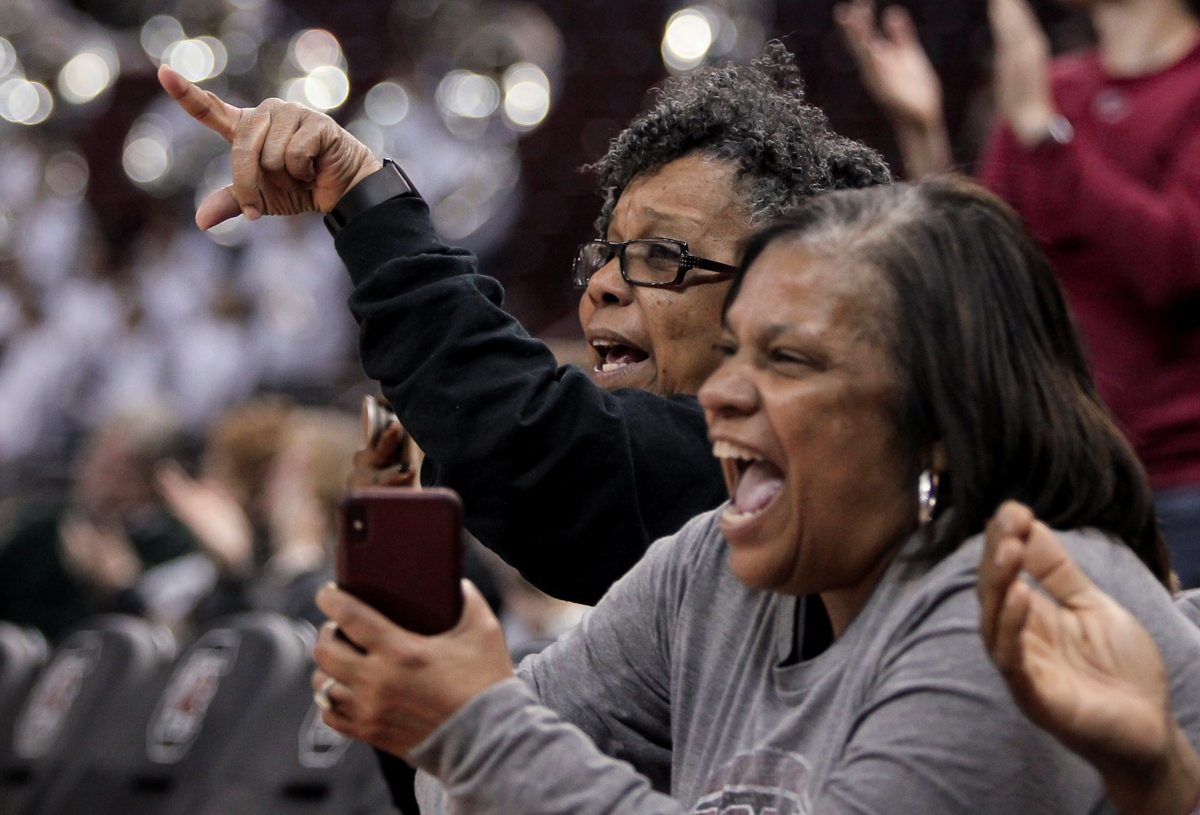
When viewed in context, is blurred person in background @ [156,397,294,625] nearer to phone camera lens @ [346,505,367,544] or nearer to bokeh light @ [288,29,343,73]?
phone camera lens @ [346,505,367,544]

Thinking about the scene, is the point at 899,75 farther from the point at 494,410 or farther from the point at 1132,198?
the point at 494,410

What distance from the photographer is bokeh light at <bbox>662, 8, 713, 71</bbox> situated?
317 inches

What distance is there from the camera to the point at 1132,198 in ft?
7.88

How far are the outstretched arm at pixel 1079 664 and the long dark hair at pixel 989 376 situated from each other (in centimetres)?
16

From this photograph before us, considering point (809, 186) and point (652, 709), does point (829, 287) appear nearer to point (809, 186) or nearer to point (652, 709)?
point (652, 709)

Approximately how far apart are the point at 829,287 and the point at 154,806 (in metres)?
2.25

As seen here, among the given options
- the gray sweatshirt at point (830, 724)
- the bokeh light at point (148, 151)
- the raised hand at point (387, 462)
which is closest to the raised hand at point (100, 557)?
the raised hand at point (387, 462)

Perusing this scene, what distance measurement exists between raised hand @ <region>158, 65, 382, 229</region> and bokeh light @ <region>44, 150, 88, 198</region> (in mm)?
9200

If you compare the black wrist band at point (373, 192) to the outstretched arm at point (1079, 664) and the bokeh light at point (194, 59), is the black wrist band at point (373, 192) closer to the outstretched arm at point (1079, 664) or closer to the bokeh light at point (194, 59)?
the outstretched arm at point (1079, 664)

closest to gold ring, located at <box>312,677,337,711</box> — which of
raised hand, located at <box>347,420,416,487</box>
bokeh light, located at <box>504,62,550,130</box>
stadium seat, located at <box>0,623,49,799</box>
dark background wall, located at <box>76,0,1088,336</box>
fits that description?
raised hand, located at <box>347,420,416,487</box>

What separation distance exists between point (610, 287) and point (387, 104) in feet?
24.4

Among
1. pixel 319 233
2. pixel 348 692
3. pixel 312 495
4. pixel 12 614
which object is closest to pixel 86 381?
pixel 319 233

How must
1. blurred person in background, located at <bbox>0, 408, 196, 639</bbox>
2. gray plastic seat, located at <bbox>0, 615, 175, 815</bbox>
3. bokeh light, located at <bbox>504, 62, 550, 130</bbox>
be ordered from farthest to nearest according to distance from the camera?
bokeh light, located at <bbox>504, 62, 550, 130</bbox>, blurred person in background, located at <bbox>0, 408, 196, 639</bbox>, gray plastic seat, located at <bbox>0, 615, 175, 815</bbox>

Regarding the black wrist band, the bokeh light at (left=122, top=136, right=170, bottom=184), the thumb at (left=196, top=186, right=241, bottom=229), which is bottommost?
the bokeh light at (left=122, top=136, right=170, bottom=184)
